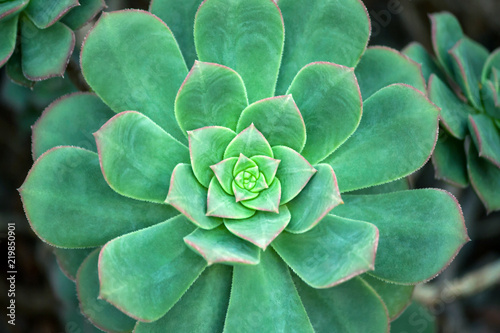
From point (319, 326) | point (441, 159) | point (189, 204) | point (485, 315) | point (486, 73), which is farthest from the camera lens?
point (485, 315)

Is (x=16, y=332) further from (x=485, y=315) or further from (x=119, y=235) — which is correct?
(x=485, y=315)

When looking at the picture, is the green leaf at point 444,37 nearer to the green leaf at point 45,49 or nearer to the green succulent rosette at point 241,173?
the green succulent rosette at point 241,173

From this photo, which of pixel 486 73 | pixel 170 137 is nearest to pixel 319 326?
pixel 170 137

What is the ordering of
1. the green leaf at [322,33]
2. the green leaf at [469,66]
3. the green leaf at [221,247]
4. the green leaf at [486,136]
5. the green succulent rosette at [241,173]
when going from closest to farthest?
the green leaf at [221,247] → the green succulent rosette at [241,173] → the green leaf at [322,33] → the green leaf at [486,136] → the green leaf at [469,66]

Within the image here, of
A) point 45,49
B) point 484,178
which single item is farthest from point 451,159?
point 45,49

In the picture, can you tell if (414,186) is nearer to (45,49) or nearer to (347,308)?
(347,308)

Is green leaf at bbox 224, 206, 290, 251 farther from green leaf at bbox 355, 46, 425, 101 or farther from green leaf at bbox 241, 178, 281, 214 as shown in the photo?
green leaf at bbox 355, 46, 425, 101

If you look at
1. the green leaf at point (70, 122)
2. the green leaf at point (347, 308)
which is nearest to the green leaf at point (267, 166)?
the green leaf at point (347, 308)
